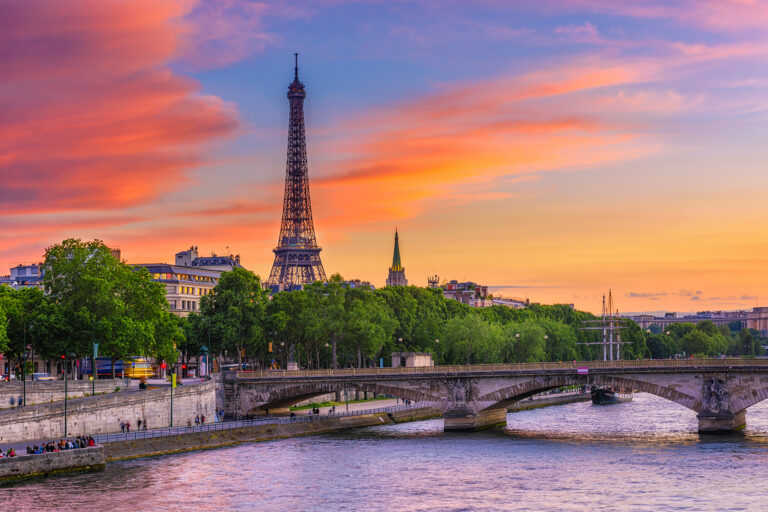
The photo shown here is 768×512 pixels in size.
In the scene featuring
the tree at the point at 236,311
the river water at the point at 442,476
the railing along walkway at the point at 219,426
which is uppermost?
the tree at the point at 236,311

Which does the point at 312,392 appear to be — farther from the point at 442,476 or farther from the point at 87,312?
the point at 442,476

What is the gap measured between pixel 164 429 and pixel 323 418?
19.5 m

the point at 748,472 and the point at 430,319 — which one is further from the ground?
the point at 430,319

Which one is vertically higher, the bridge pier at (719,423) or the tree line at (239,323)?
the tree line at (239,323)

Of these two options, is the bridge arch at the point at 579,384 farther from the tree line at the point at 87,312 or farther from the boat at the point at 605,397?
the boat at the point at 605,397

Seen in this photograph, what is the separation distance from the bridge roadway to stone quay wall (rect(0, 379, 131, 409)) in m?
16.3

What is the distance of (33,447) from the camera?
2832 inches

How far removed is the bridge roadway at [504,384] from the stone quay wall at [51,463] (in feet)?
118

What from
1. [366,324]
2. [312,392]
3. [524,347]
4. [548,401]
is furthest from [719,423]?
[524,347]

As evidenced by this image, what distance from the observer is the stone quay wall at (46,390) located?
84188 millimetres

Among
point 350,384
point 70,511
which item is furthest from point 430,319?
point 70,511

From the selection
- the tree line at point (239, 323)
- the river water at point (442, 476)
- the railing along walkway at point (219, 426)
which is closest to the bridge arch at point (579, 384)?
the river water at point (442, 476)

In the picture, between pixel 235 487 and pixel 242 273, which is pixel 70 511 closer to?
pixel 235 487

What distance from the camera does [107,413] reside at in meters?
86.6
